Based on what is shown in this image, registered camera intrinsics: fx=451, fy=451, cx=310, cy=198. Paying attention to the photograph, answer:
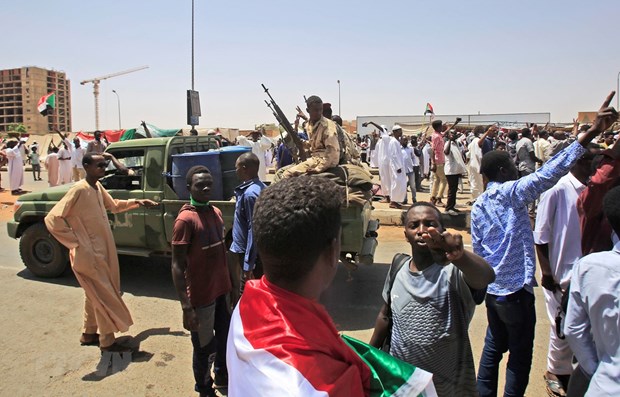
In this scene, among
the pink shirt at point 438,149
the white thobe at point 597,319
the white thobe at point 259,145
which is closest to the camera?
the white thobe at point 597,319

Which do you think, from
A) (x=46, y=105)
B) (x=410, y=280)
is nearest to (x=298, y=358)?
(x=410, y=280)

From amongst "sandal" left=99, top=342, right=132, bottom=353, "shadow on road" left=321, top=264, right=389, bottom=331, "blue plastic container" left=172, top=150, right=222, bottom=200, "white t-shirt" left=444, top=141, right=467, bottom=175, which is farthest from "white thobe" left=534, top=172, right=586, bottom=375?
"white t-shirt" left=444, top=141, right=467, bottom=175

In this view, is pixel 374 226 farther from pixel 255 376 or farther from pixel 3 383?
pixel 255 376

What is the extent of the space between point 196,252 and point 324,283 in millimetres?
2122

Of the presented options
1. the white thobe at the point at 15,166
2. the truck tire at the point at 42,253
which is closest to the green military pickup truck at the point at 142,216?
the truck tire at the point at 42,253

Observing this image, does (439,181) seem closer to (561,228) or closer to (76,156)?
(561,228)

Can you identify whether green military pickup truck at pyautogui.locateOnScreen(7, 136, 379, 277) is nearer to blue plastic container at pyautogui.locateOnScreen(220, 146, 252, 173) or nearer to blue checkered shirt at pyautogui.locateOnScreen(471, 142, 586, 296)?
blue plastic container at pyautogui.locateOnScreen(220, 146, 252, 173)

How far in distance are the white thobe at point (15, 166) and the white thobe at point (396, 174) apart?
1111 centimetres

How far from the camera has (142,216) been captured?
5.74 metres

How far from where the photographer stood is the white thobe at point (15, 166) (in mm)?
13545

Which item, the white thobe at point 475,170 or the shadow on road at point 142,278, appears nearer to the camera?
the shadow on road at point 142,278

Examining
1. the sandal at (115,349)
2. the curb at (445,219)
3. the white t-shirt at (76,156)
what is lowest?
the sandal at (115,349)

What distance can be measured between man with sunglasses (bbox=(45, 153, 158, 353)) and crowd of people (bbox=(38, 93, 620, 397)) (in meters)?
0.01

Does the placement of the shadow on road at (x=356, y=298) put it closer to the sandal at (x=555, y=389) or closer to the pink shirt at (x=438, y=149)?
the sandal at (x=555, y=389)
